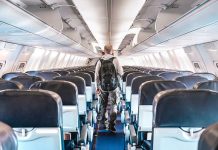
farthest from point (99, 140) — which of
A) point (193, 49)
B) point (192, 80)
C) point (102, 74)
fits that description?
point (193, 49)

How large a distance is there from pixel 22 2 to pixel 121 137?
14.5 feet

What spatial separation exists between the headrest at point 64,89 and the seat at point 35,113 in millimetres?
1218

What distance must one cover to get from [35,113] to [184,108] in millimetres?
1321

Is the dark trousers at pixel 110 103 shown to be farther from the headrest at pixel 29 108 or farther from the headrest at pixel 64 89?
the headrest at pixel 29 108

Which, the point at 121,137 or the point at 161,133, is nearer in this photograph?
the point at 161,133

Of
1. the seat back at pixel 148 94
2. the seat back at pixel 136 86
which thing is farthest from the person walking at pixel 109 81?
the seat back at pixel 148 94

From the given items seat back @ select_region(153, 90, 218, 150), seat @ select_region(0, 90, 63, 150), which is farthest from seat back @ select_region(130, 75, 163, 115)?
seat @ select_region(0, 90, 63, 150)

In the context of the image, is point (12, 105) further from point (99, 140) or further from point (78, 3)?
point (99, 140)

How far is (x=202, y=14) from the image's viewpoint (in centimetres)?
417

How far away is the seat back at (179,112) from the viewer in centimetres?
277

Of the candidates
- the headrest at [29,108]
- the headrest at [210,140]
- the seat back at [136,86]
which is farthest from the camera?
the seat back at [136,86]

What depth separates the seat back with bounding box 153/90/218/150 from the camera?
9.09 feet

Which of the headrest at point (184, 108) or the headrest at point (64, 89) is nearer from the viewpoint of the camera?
the headrest at point (184, 108)

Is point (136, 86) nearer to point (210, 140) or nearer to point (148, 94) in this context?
point (148, 94)
